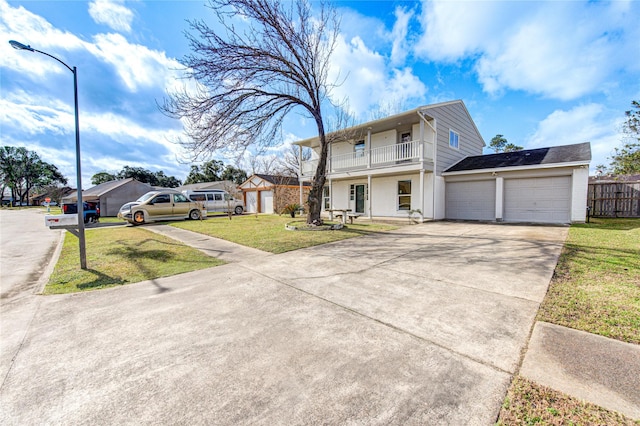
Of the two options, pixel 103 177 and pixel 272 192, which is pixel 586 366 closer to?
pixel 272 192

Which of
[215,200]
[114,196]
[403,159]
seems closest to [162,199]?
[215,200]

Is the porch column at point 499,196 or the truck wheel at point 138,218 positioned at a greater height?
the porch column at point 499,196

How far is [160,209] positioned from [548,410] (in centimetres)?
1798

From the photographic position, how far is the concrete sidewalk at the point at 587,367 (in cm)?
177

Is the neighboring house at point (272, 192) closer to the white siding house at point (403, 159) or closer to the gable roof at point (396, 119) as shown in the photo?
the white siding house at point (403, 159)

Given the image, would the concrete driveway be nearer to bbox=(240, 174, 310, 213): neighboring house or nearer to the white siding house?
the white siding house

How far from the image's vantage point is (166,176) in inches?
2488

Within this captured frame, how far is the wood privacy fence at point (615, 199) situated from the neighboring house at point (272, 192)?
17942 mm

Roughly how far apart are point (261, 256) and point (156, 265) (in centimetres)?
236

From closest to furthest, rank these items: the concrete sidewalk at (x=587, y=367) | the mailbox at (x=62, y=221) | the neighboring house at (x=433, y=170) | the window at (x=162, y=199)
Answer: the concrete sidewalk at (x=587, y=367)
the mailbox at (x=62, y=221)
the neighboring house at (x=433, y=170)
the window at (x=162, y=199)

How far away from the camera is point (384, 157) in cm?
1450

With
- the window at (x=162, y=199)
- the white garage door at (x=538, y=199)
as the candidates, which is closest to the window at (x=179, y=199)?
the window at (x=162, y=199)

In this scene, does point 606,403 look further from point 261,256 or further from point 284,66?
point 284,66

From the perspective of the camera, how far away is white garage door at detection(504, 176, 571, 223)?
38.8 feet
